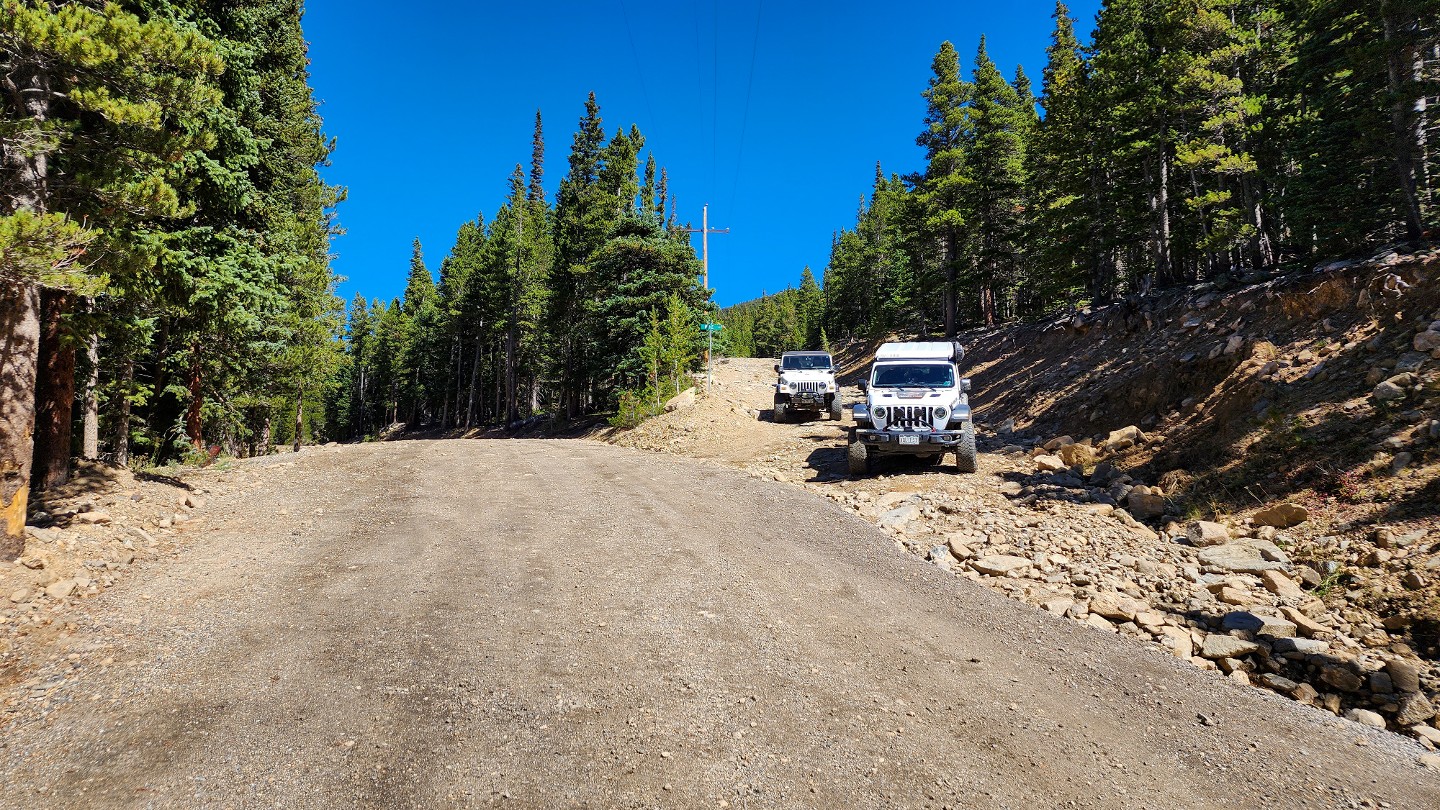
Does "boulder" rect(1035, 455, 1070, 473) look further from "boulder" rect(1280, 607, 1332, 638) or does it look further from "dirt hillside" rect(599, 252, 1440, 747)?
"boulder" rect(1280, 607, 1332, 638)

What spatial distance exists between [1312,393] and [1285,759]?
8.90 metres

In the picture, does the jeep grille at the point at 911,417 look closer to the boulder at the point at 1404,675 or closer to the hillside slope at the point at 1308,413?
the hillside slope at the point at 1308,413

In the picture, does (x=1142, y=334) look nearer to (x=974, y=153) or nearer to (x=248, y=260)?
(x=974, y=153)

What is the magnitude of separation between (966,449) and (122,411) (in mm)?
17976

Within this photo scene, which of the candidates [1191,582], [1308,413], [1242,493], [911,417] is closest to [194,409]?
[911,417]

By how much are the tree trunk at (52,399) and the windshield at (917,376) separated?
13.8 m

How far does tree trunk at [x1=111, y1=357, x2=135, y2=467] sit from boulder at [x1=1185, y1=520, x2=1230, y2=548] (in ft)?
61.0

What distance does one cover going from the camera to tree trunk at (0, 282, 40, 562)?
6086mm

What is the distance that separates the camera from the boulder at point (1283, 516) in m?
7.12

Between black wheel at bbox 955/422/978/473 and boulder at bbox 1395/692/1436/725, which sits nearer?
boulder at bbox 1395/692/1436/725

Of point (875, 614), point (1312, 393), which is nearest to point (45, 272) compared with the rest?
point (875, 614)

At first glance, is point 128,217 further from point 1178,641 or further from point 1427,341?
point 1427,341

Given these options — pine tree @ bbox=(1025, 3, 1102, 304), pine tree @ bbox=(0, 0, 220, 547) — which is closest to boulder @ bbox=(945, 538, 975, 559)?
pine tree @ bbox=(0, 0, 220, 547)

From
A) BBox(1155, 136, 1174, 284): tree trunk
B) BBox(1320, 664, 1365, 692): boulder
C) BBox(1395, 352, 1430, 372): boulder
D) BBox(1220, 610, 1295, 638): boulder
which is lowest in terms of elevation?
BBox(1320, 664, 1365, 692): boulder
